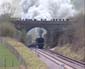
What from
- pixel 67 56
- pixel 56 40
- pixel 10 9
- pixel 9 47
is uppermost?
pixel 10 9

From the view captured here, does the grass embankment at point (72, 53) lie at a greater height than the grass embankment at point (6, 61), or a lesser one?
lesser

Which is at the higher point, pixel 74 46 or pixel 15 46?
pixel 15 46

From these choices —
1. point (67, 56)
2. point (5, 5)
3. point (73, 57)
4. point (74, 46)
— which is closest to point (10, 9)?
point (5, 5)

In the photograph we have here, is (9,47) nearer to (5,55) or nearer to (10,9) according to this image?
(5,55)

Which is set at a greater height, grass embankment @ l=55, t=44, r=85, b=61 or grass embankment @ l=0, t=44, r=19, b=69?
grass embankment @ l=0, t=44, r=19, b=69

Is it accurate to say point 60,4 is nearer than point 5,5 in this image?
No

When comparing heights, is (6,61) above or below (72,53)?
above

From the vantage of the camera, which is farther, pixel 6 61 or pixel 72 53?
pixel 72 53

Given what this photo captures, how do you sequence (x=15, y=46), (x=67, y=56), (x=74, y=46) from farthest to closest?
(x=67, y=56) → (x=74, y=46) → (x=15, y=46)

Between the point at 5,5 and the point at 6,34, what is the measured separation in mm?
1546

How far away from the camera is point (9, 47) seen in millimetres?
5383

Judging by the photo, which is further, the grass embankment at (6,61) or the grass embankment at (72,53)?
the grass embankment at (72,53)

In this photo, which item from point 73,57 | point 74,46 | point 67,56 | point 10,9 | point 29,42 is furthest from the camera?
point 67,56

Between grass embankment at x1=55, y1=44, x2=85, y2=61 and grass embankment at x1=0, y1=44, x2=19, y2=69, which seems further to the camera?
grass embankment at x1=55, y1=44, x2=85, y2=61
